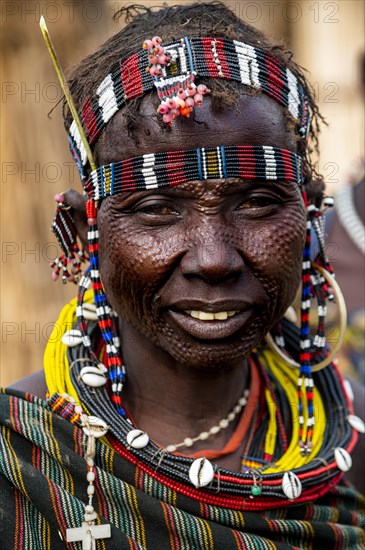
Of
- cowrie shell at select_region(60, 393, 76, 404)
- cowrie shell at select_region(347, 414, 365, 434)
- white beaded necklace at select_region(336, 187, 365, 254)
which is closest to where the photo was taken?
cowrie shell at select_region(60, 393, 76, 404)

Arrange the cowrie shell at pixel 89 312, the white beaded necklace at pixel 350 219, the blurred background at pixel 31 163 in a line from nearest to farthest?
1. the cowrie shell at pixel 89 312
2. the white beaded necklace at pixel 350 219
3. the blurred background at pixel 31 163

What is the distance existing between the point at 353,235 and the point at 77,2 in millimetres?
2625

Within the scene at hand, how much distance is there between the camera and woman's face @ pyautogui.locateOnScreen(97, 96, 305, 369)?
2412 mm

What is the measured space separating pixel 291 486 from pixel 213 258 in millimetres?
804

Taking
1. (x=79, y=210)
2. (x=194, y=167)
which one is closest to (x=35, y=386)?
(x=79, y=210)

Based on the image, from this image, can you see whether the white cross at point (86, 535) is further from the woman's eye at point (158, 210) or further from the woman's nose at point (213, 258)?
the woman's eye at point (158, 210)

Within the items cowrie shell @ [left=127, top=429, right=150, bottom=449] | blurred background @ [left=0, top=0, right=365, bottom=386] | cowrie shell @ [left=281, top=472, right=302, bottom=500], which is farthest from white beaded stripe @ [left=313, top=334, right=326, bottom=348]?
blurred background @ [left=0, top=0, right=365, bottom=386]

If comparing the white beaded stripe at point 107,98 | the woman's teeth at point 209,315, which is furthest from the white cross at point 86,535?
the white beaded stripe at point 107,98

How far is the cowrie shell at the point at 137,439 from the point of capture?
8.27ft

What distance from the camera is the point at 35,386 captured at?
283cm

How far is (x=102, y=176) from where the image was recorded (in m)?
2.56

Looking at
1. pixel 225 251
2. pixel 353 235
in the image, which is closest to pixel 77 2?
pixel 353 235

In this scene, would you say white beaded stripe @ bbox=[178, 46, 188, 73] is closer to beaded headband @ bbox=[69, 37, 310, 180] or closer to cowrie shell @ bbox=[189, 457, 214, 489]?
beaded headband @ bbox=[69, 37, 310, 180]

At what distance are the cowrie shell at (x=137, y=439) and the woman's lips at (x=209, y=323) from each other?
0.35m
